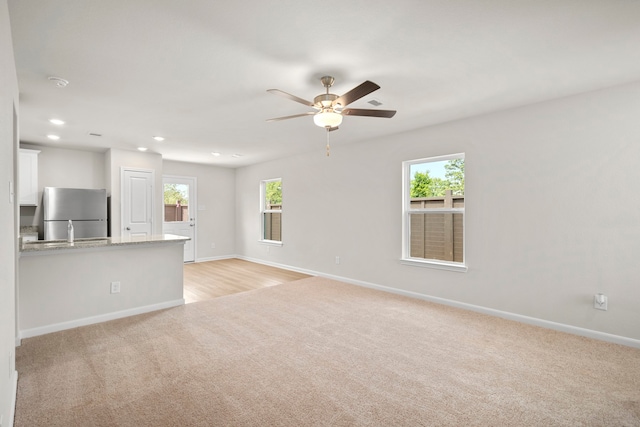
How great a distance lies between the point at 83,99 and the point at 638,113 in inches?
210

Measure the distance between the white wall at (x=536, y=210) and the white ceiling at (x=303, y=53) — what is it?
0.98 feet

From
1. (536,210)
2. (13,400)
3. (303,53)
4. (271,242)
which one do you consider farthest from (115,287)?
(536,210)

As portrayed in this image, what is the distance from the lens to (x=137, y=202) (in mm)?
5996

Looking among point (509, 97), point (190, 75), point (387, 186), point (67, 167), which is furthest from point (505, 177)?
point (67, 167)

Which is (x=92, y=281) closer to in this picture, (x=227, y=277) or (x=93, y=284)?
(x=93, y=284)

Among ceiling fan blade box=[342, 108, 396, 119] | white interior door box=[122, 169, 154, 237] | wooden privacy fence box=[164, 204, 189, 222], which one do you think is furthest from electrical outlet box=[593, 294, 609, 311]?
wooden privacy fence box=[164, 204, 189, 222]

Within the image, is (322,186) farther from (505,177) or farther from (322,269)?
(505,177)

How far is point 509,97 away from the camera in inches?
124

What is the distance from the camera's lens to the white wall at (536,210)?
2.88m

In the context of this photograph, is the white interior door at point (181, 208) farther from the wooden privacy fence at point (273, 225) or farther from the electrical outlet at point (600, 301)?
the electrical outlet at point (600, 301)

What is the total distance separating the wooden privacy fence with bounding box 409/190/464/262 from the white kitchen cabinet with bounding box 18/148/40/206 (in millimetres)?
6045

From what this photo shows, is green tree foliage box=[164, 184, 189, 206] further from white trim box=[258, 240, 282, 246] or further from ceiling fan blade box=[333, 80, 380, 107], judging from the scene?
ceiling fan blade box=[333, 80, 380, 107]

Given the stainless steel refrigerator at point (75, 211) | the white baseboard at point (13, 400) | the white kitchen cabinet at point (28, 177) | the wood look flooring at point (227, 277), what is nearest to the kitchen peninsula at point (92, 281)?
the wood look flooring at point (227, 277)

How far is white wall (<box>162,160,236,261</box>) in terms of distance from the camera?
746 cm
